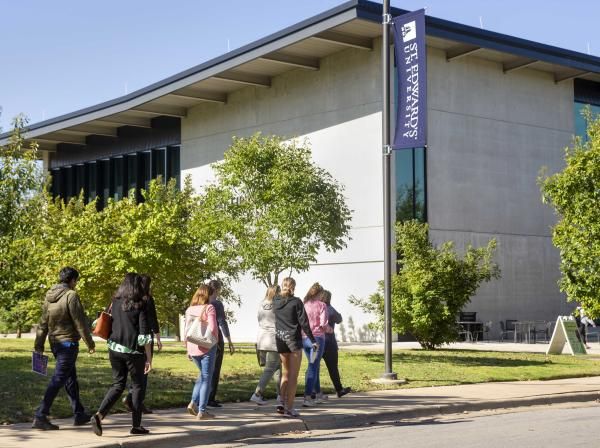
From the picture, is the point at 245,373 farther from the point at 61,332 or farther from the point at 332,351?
the point at 61,332

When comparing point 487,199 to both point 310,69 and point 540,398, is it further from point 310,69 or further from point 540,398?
point 540,398

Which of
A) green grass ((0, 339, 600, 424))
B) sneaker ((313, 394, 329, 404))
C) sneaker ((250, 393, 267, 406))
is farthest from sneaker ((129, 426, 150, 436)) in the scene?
sneaker ((313, 394, 329, 404))

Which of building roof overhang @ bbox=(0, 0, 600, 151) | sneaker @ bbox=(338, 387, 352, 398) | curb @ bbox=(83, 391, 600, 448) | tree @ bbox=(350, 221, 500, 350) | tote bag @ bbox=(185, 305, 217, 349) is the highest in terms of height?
building roof overhang @ bbox=(0, 0, 600, 151)

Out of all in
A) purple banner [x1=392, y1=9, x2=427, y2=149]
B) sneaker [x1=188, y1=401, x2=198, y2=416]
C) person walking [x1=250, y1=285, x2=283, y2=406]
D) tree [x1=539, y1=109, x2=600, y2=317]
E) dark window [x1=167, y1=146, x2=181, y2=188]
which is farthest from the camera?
dark window [x1=167, y1=146, x2=181, y2=188]

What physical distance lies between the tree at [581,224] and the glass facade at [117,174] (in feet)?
81.6

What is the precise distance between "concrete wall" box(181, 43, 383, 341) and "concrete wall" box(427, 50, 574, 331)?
7.18 feet

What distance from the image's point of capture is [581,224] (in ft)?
74.7

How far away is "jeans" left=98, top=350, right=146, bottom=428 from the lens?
10.6m

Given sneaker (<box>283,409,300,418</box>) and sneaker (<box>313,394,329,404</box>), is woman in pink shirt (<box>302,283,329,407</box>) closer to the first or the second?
sneaker (<box>313,394,329,404</box>)

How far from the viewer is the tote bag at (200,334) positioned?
12.0 metres

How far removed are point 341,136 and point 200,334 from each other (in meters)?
24.0

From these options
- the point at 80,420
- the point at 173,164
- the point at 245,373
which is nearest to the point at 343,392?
the point at 245,373

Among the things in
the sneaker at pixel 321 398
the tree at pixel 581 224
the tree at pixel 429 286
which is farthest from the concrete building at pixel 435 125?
the sneaker at pixel 321 398

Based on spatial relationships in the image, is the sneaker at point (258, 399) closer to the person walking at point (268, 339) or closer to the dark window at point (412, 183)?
the person walking at point (268, 339)
